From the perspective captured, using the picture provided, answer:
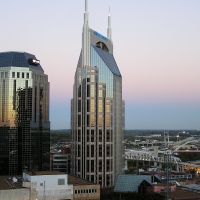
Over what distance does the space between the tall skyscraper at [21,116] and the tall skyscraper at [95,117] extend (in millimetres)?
21584

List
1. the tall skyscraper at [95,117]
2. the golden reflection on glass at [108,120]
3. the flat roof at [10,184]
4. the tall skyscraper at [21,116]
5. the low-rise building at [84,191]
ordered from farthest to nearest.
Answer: the tall skyscraper at [21,116]
the golden reflection on glass at [108,120]
the tall skyscraper at [95,117]
the low-rise building at [84,191]
the flat roof at [10,184]

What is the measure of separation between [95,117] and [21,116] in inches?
1292

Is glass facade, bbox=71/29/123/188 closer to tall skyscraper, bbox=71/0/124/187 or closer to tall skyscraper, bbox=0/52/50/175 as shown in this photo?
tall skyscraper, bbox=71/0/124/187

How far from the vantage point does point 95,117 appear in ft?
524

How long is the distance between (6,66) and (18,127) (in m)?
23.5

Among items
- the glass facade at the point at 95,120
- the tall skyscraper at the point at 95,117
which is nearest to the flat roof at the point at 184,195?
the tall skyscraper at the point at 95,117

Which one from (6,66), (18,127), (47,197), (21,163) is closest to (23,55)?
(6,66)

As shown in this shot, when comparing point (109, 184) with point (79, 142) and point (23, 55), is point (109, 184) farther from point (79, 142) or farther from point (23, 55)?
point (23, 55)

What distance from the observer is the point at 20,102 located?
179125mm

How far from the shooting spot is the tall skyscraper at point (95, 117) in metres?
156

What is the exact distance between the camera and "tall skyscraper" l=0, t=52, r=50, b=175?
564 ft

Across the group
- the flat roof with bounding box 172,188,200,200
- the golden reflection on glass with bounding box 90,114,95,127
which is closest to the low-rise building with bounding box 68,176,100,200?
the flat roof with bounding box 172,188,200,200

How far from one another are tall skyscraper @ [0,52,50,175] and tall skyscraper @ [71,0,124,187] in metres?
21.6

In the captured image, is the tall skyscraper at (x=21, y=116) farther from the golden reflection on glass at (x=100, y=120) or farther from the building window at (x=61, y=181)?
the building window at (x=61, y=181)
